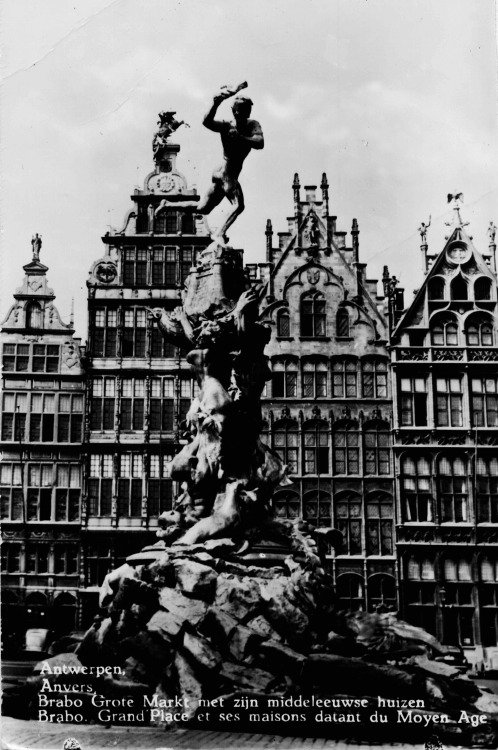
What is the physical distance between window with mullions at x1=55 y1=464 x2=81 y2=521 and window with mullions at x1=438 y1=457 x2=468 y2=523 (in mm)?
13249

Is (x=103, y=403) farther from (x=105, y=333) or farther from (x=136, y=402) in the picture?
(x=105, y=333)

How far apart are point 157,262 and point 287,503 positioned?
10377mm

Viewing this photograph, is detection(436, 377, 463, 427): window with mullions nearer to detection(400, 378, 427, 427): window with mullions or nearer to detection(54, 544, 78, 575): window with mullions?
detection(400, 378, 427, 427): window with mullions

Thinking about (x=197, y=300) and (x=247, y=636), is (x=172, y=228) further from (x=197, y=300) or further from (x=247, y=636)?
(x=247, y=636)

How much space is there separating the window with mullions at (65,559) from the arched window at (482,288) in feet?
58.0

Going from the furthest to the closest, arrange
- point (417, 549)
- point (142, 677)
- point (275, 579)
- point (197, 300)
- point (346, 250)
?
point (346, 250) < point (417, 549) < point (197, 300) < point (275, 579) < point (142, 677)

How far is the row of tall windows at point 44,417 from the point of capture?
37.8 m

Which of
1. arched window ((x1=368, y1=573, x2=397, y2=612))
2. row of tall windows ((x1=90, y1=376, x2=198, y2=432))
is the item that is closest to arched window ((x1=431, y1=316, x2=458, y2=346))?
arched window ((x1=368, y1=573, x2=397, y2=612))

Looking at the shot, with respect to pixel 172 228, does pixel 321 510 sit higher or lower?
lower

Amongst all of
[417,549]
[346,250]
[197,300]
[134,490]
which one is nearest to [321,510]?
[417,549]

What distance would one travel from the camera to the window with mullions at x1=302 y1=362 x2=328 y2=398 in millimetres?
37969

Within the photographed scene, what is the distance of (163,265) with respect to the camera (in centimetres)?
3894

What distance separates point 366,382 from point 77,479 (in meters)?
11.3

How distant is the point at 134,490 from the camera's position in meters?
37.2
